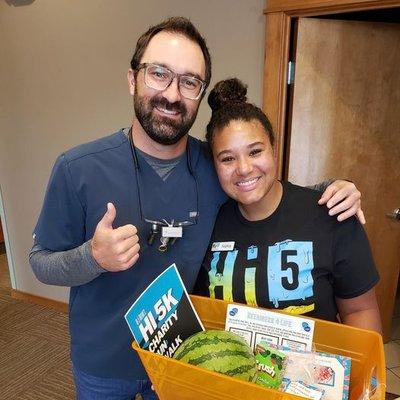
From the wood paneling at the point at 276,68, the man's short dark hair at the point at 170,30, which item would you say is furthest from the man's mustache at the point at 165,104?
the wood paneling at the point at 276,68

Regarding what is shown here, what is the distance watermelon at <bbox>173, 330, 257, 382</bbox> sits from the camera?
633 millimetres

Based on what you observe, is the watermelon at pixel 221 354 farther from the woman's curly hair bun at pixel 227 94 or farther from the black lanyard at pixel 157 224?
the woman's curly hair bun at pixel 227 94

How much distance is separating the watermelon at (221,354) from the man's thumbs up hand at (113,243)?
0.21 m

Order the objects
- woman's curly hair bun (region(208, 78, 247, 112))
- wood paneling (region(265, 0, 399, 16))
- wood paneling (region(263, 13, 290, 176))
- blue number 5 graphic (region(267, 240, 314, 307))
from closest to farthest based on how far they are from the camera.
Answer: blue number 5 graphic (region(267, 240, 314, 307)), woman's curly hair bun (region(208, 78, 247, 112)), wood paneling (region(265, 0, 399, 16)), wood paneling (region(263, 13, 290, 176))

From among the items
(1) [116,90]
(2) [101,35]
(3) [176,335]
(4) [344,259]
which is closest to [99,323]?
(3) [176,335]

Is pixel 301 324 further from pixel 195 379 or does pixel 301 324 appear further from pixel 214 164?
pixel 214 164

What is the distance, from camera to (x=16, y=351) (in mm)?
2525

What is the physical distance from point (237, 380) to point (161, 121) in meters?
0.65

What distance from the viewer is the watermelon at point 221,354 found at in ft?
2.08

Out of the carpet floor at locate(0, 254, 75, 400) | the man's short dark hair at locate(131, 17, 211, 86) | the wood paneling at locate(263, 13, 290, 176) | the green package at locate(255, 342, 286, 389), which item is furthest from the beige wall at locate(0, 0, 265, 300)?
the green package at locate(255, 342, 286, 389)

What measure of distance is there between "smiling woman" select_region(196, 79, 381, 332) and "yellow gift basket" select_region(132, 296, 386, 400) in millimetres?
165

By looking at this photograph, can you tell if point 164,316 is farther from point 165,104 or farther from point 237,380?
point 165,104

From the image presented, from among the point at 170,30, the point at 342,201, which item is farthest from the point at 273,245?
the point at 170,30

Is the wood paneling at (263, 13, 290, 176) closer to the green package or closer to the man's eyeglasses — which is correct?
the man's eyeglasses
